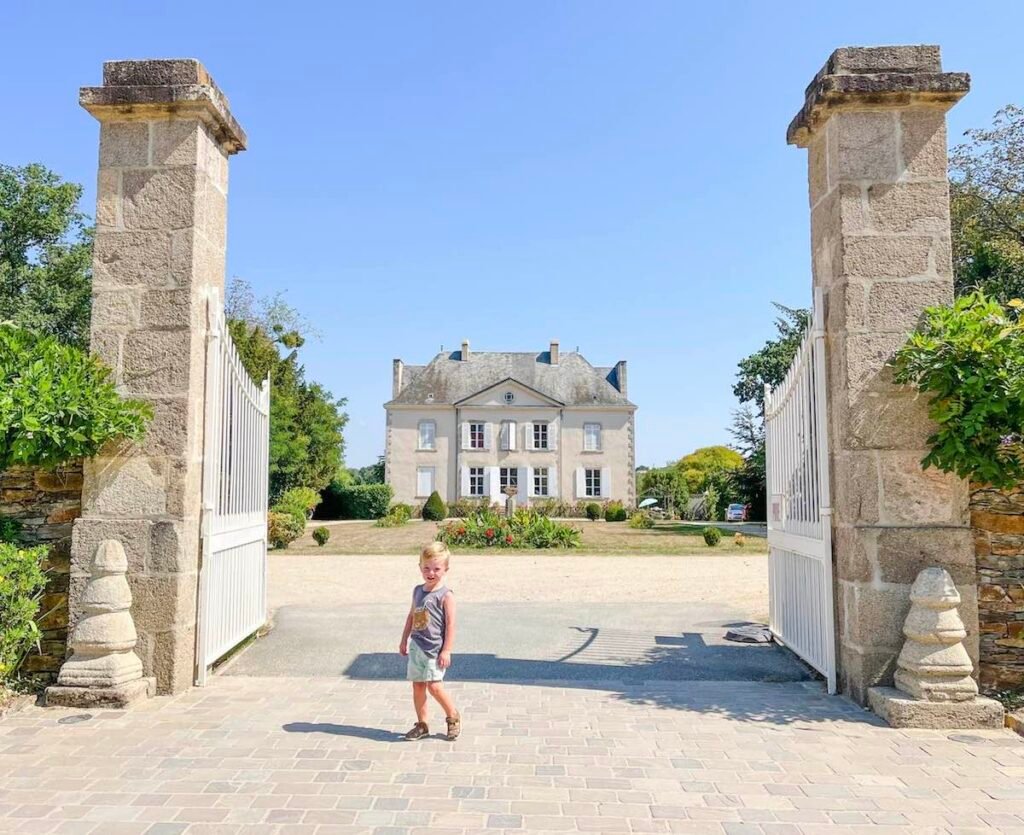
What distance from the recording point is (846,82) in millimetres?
4734

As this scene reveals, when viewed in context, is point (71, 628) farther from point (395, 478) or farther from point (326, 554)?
point (395, 478)

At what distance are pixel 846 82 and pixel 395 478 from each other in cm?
3195

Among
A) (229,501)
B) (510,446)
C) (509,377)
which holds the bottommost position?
(229,501)

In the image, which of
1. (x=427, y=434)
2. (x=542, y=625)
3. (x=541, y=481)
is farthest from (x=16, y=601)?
(x=541, y=481)

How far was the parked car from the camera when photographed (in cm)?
3075

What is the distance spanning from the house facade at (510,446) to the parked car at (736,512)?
530 cm

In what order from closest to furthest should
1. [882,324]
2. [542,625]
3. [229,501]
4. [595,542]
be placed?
[882,324] → [229,501] → [542,625] → [595,542]

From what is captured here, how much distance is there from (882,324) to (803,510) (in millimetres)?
1408

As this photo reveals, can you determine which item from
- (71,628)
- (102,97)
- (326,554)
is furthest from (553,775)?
(326,554)

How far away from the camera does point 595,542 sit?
65.0 ft

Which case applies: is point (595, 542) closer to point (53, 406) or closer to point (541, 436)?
point (541, 436)

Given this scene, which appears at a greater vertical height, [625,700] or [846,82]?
[846,82]

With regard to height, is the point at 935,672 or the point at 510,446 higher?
the point at 510,446

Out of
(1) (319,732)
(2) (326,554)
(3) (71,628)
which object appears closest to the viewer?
(1) (319,732)
